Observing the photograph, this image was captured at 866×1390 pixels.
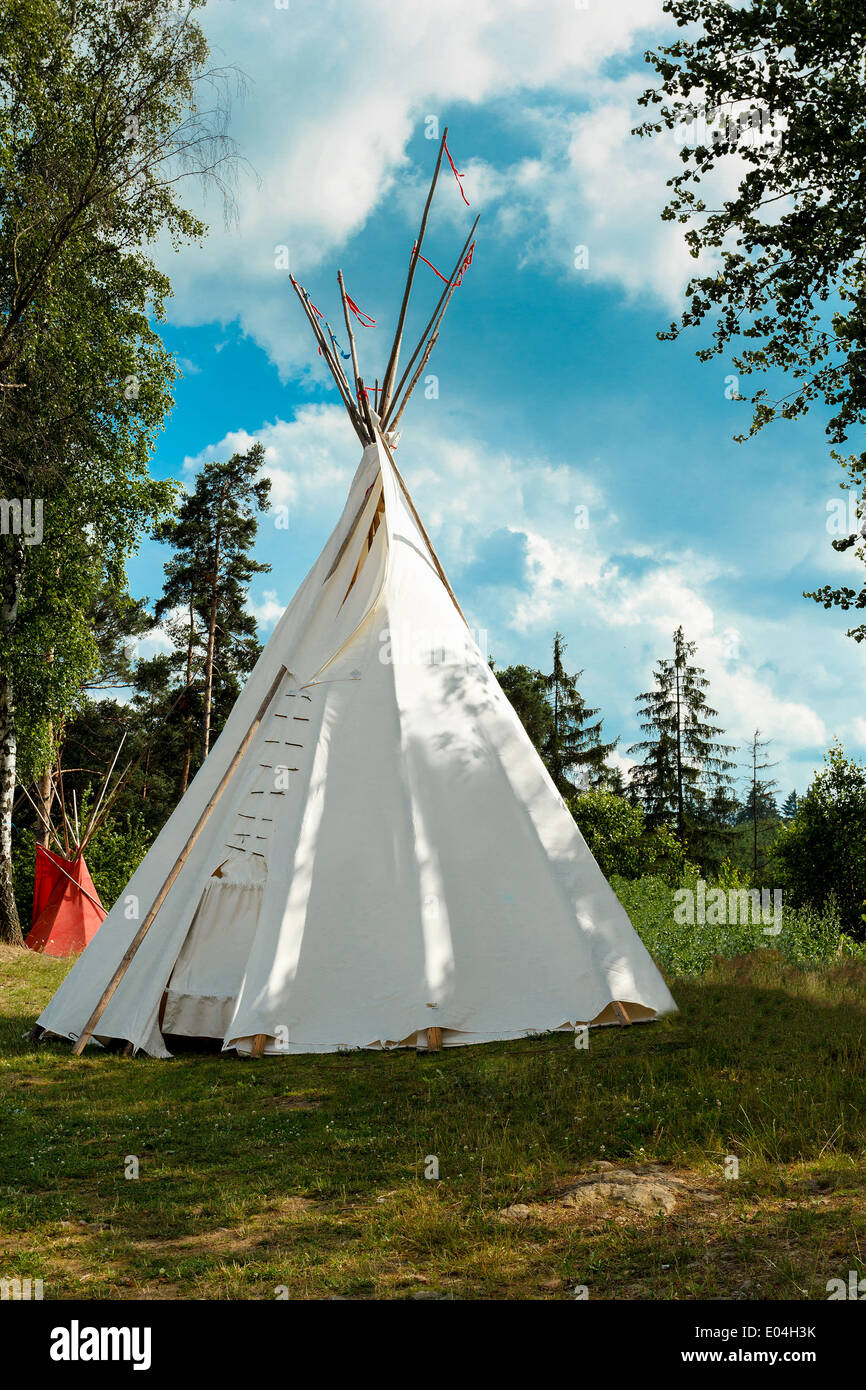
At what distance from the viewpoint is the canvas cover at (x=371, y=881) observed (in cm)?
640

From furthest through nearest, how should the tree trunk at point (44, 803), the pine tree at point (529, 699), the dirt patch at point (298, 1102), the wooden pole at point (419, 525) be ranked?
the pine tree at point (529, 699)
the tree trunk at point (44, 803)
the wooden pole at point (419, 525)
the dirt patch at point (298, 1102)

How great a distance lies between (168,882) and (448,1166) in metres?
3.54

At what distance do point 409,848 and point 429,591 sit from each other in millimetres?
2651

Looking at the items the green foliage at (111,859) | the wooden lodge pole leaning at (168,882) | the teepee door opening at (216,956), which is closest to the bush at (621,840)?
the green foliage at (111,859)

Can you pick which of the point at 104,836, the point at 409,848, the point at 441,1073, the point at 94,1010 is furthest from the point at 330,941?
the point at 104,836

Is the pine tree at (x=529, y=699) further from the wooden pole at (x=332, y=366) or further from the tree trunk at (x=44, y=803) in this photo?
the wooden pole at (x=332, y=366)

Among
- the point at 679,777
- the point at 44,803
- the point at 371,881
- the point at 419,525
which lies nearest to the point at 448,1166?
the point at 371,881

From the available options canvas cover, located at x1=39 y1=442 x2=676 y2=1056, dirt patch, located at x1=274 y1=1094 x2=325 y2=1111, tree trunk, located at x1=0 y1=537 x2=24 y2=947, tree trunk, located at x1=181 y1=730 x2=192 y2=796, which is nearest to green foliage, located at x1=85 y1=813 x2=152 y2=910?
tree trunk, located at x1=0 y1=537 x2=24 y2=947

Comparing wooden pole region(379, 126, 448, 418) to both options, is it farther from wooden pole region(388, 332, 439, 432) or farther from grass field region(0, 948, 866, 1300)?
grass field region(0, 948, 866, 1300)

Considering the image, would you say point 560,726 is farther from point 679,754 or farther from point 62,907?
point 62,907

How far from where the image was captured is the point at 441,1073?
18.5 ft

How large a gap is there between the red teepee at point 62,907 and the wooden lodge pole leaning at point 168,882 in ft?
27.2

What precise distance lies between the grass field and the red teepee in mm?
8202

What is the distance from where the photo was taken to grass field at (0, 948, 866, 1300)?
315cm
